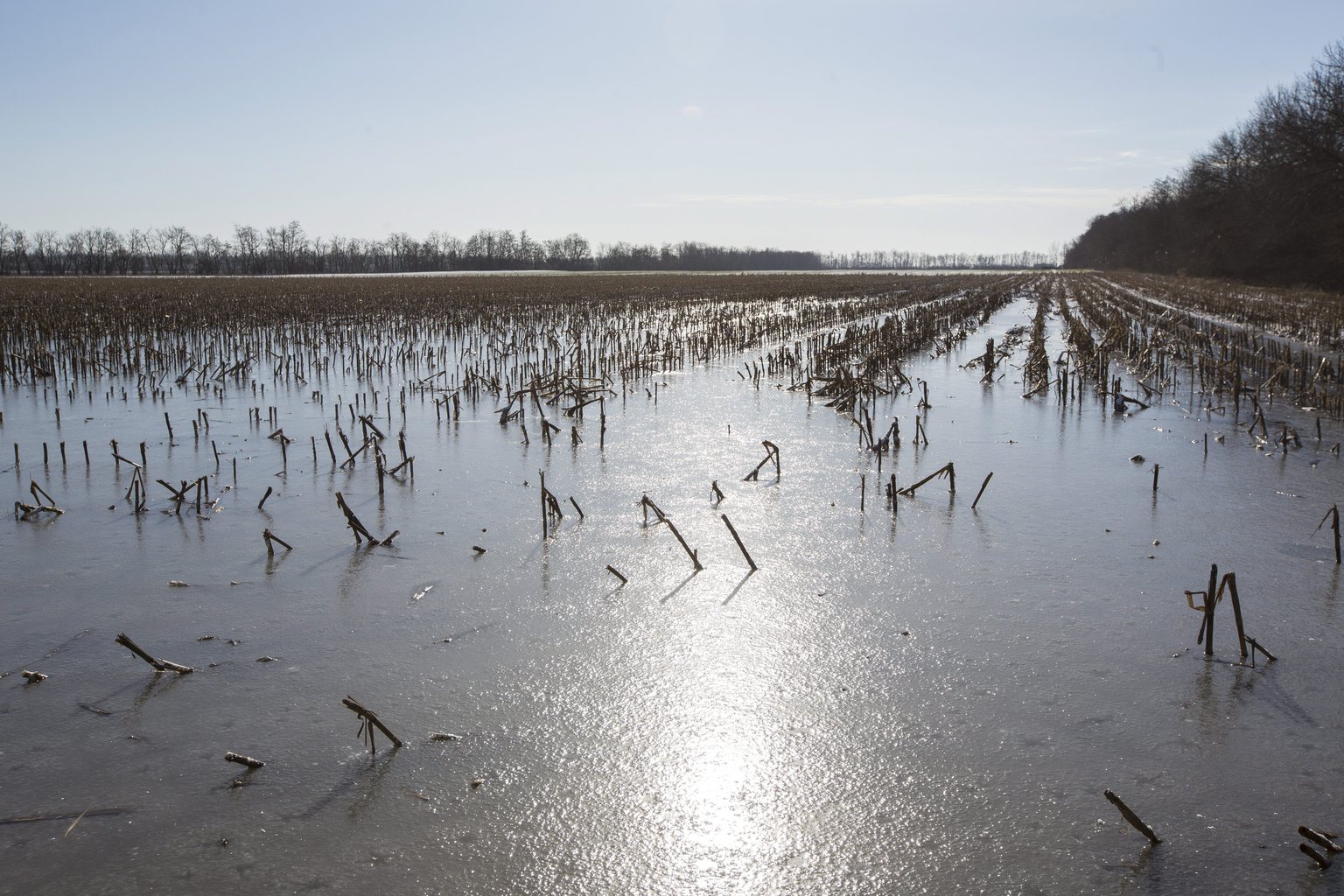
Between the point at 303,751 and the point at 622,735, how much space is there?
3.25ft

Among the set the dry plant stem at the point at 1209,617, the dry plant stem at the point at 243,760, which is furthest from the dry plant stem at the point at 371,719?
the dry plant stem at the point at 1209,617

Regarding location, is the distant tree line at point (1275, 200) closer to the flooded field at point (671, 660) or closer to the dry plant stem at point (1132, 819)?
the flooded field at point (671, 660)

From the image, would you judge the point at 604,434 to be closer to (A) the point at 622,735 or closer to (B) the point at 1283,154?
(A) the point at 622,735

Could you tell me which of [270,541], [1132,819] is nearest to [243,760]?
[270,541]

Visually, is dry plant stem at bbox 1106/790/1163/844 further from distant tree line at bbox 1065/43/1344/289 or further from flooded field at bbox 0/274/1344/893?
distant tree line at bbox 1065/43/1344/289

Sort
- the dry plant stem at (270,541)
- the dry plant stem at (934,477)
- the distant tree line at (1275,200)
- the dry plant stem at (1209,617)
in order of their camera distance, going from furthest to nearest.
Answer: the distant tree line at (1275,200) → the dry plant stem at (934,477) → the dry plant stem at (270,541) → the dry plant stem at (1209,617)

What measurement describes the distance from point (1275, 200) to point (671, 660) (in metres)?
38.5

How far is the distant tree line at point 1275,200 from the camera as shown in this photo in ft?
99.5

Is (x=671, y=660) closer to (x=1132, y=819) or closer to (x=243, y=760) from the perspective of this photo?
(x=243, y=760)

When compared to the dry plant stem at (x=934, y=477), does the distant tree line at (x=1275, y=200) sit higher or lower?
higher

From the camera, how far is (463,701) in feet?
10.5

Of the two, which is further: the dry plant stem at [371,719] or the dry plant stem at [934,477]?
the dry plant stem at [934,477]

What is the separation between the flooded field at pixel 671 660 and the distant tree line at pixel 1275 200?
1134 inches

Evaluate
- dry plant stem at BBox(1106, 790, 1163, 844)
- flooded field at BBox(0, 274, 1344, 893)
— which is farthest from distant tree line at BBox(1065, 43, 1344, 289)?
dry plant stem at BBox(1106, 790, 1163, 844)
